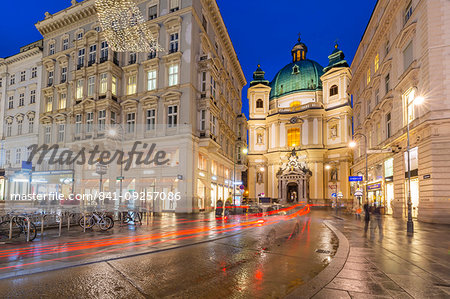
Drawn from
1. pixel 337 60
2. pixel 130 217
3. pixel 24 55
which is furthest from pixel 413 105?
pixel 24 55

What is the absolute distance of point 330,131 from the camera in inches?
2456

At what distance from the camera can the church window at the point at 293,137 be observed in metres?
64.7

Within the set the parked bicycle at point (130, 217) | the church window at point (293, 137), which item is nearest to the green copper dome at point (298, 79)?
the church window at point (293, 137)

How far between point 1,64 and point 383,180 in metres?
58.6

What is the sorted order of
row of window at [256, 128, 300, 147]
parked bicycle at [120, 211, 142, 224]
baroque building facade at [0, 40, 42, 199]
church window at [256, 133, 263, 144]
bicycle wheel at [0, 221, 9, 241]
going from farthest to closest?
church window at [256, 133, 263, 144], row of window at [256, 128, 300, 147], baroque building facade at [0, 40, 42, 199], parked bicycle at [120, 211, 142, 224], bicycle wheel at [0, 221, 9, 241]

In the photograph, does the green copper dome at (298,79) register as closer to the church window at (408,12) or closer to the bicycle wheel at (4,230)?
the church window at (408,12)

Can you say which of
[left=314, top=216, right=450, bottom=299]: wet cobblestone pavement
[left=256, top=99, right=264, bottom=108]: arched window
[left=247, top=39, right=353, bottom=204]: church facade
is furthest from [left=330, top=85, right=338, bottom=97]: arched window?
[left=314, top=216, right=450, bottom=299]: wet cobblestone pavement

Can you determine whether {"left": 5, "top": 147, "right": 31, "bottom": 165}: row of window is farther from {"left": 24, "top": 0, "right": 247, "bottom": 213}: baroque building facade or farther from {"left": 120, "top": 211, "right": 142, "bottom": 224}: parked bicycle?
{"left": 120, "top": 211, "right": 142, "bottom": 224}: parked bicycle

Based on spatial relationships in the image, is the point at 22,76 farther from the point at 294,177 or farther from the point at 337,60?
the point at 337,60

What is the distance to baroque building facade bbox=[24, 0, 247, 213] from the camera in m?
31.9

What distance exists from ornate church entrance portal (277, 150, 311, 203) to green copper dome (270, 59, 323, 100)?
792 inches

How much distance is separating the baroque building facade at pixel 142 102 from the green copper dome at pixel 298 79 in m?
36.3

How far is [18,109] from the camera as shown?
151 feet

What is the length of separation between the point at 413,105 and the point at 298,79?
5130 centimetres
